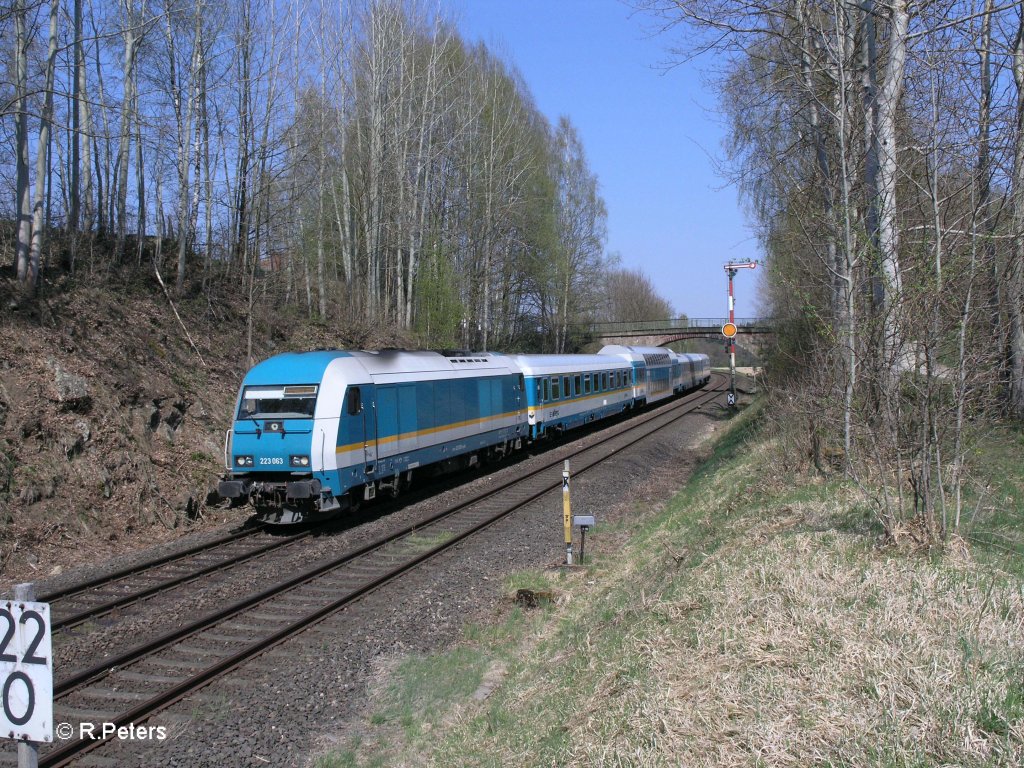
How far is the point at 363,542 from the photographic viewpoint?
11.8 metres

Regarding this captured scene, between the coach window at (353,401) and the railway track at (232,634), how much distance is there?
2.11m

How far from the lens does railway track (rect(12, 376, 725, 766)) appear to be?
244 inches

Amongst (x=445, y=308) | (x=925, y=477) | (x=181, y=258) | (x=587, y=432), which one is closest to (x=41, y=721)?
(x=925, y=477)

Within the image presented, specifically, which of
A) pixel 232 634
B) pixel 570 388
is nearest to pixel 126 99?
pixel 570 388

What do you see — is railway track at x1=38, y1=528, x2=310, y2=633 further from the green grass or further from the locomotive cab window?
the green grass

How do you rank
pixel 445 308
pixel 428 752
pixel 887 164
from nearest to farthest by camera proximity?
pixel 428 752 < pixel 887 164 < pixel 445 308

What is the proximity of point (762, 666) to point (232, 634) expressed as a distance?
5517 mm

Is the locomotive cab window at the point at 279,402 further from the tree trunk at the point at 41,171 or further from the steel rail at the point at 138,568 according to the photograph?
the tree trunk at the point at 41,171

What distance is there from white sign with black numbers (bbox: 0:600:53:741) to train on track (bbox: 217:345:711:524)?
8567mm

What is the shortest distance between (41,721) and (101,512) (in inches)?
397

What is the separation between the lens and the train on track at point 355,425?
1208 centimetres

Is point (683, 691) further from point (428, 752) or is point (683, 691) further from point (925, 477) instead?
point (925, 477)

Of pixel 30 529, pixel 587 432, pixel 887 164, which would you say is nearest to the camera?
pixel 887 164

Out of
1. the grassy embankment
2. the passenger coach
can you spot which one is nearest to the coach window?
the grassy embankment
